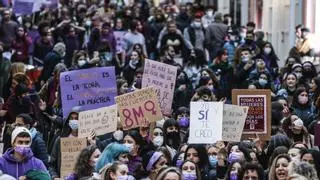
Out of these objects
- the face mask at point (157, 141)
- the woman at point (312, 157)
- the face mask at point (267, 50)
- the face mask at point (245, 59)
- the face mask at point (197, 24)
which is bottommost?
the woman at point (312, 157)

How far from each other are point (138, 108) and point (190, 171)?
343cm

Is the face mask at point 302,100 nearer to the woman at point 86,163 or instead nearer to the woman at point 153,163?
the woman at point 153,163

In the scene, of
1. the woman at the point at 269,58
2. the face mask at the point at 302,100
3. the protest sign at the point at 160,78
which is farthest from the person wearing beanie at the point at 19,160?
the woman at the point at 269,58

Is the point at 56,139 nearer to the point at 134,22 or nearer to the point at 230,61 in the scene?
the point at 230,61

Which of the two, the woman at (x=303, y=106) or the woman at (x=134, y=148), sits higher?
the woman at (x=303, y=106)

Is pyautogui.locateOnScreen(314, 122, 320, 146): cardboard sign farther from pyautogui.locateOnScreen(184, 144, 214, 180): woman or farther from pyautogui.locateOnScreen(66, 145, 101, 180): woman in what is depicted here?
pyautogui.locateOnScreen(66, 145, 101, 180): woman

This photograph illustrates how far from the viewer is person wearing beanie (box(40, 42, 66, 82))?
92.8 feet

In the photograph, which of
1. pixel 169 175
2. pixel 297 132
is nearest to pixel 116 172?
pixel 169 175

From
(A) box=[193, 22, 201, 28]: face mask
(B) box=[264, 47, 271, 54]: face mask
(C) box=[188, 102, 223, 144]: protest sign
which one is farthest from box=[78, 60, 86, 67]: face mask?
(C) box=[188, 102, 223, 144]: protest sign

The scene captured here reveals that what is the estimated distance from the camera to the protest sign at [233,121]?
19.4 meters

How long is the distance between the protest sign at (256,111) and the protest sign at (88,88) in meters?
1.84

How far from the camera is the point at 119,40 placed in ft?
112

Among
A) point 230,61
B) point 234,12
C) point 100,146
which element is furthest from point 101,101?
point 234,12

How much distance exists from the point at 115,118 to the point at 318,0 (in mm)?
15679
